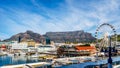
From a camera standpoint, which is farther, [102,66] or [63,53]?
[63,53]

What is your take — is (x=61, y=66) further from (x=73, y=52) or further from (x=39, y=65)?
(x=73, y=52)

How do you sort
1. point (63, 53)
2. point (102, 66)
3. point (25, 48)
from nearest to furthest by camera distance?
1. point (102, 66)
2. point (63, 53)
3. point (25, 48)

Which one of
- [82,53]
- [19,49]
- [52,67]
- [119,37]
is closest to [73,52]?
[82,53]

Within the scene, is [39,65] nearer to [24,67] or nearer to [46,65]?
[46,65]

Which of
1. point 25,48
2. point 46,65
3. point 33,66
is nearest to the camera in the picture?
point 33,66

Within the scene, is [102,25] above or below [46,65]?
above

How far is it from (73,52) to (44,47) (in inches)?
1273

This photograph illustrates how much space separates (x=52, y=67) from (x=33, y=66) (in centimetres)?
527

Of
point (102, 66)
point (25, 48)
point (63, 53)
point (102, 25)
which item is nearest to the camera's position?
point (102, 66)

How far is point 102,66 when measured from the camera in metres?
50.6

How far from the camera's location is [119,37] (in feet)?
589

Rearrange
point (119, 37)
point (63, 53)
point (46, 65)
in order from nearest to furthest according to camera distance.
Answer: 1. point (46, 65)
2. point (63, 53)
3. point (119, 37)

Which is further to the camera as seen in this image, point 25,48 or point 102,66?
point 25,48

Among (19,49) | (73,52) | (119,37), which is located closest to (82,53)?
(73,52)
